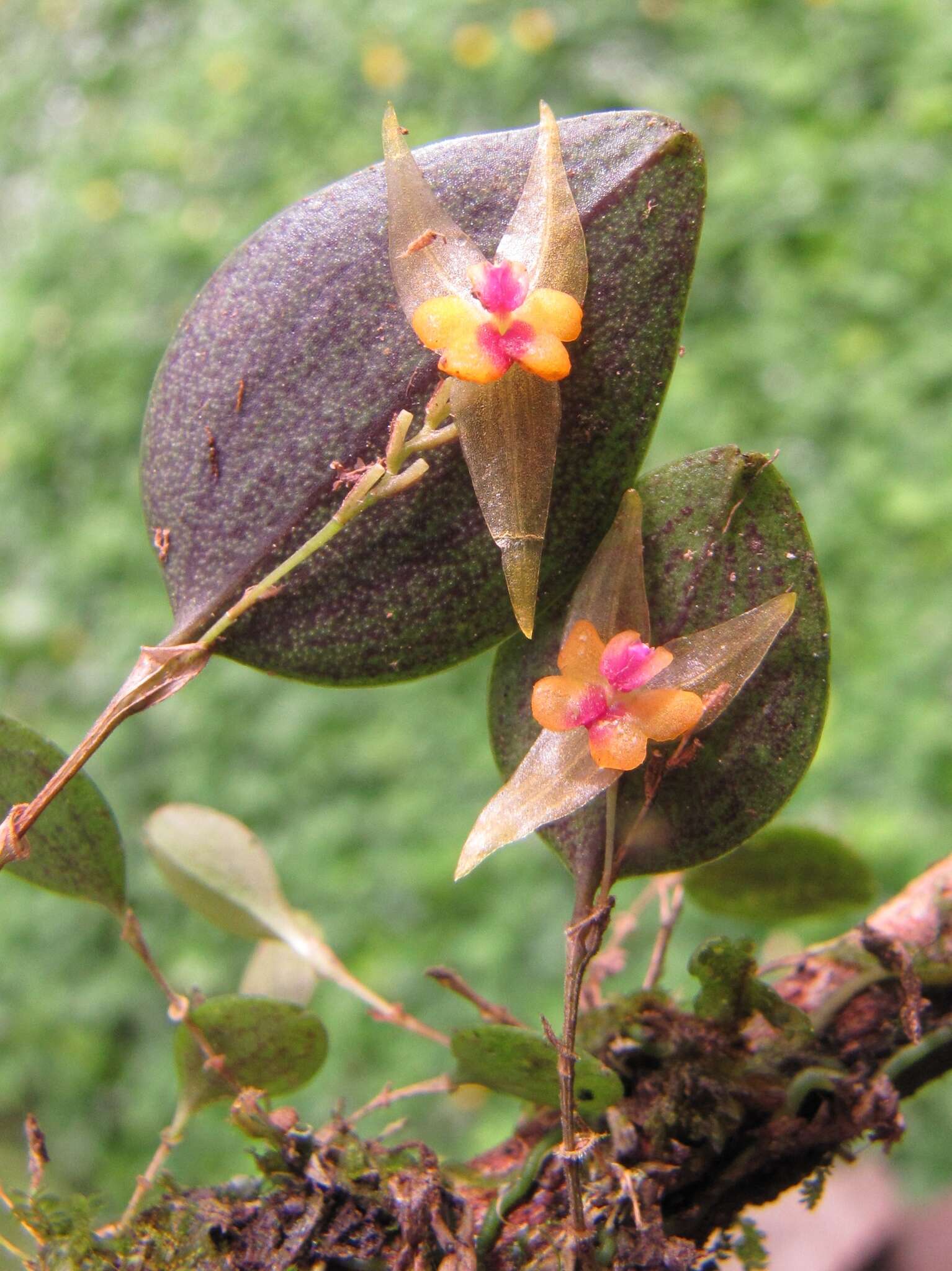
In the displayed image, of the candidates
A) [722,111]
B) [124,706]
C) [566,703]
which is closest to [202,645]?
[124,706]

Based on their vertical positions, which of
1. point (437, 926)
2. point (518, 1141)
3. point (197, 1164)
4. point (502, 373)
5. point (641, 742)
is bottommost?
point (197, 1164)

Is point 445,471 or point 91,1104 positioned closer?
point 445,471

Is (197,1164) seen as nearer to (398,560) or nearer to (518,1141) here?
(518,1141)

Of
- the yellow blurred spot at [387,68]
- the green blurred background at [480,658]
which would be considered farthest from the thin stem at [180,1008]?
the yellow blurred spot at [387,68]

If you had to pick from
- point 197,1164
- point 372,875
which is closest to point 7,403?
point 372,875

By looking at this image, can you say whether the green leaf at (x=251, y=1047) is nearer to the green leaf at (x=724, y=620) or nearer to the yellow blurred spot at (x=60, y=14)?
the green leaf at (x=724, y=620)

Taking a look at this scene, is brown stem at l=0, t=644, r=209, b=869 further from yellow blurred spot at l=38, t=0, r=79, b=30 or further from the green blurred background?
yellow blurred spot at l=38, t=0, r=79, b=30

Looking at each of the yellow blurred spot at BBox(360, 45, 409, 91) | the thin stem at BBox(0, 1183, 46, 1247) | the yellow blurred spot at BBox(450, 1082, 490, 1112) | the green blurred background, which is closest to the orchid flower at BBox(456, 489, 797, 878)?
the thin stem at BBox(0, 1183, 46, 1247)
